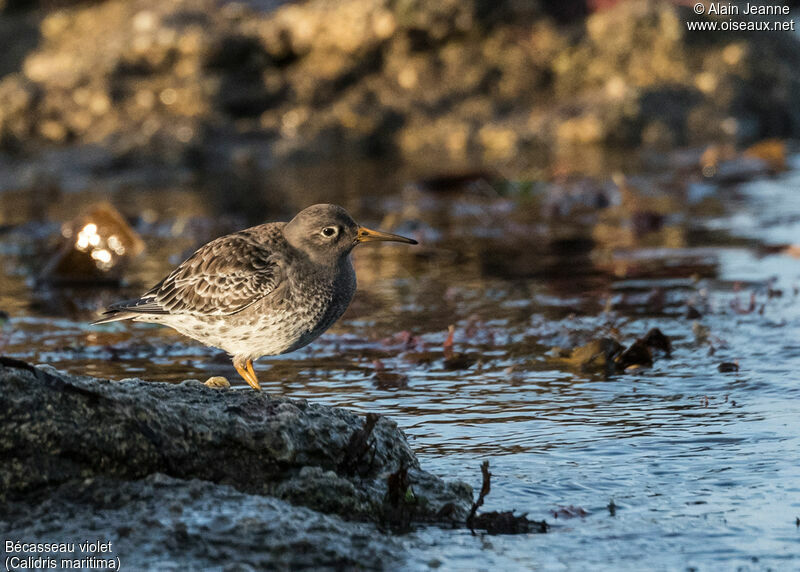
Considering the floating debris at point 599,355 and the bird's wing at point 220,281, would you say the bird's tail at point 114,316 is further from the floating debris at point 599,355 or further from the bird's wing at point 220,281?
the floating debris at point 599,355

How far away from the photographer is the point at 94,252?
1284cm

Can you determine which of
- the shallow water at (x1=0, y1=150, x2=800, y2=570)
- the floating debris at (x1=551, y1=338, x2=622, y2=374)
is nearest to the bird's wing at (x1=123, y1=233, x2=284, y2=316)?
the shallow water at (x1=0, y1=150, x2=800, y2=570)

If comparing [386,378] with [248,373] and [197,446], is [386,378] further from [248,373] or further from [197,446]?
[197,446]

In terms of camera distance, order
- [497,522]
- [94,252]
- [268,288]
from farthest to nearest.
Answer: [94,252], [268,288], [497,522]

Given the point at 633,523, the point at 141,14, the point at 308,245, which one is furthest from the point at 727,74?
the point at 633,523

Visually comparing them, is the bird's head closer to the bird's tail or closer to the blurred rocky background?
the bird's tail

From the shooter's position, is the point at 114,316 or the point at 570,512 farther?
the point at 114,316

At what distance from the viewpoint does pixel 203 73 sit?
24.6 metres

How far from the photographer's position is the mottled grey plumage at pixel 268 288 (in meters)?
7.22

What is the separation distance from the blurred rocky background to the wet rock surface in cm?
1723

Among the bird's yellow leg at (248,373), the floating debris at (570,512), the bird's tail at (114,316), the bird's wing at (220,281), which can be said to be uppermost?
the bird's wing at (220,281)

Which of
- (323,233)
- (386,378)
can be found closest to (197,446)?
(323,233)

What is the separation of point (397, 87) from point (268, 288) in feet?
58.4
